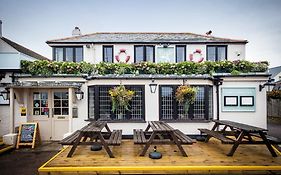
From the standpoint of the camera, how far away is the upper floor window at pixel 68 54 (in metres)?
11.5

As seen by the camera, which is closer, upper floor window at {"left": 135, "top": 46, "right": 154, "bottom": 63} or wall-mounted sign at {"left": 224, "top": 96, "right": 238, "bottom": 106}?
wall-mounted sign at {"left": 224, "top": 96, "right": 238, "bottom": 106}

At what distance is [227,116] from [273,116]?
33.5 feet

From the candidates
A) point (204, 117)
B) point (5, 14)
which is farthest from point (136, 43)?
point (5, 14)

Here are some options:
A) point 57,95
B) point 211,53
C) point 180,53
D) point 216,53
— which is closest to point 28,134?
point 57,95

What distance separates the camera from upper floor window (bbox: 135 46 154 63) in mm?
11562

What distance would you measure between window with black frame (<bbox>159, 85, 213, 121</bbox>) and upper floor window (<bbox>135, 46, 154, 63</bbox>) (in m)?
2.78

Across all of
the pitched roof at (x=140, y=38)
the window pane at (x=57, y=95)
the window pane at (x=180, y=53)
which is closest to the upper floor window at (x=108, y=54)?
the pitched roof at (x=140, y=38)

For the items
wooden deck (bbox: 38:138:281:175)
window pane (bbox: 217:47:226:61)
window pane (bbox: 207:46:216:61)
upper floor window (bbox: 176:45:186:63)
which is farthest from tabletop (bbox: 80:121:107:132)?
window pane (bbox: 217:47:226:61)

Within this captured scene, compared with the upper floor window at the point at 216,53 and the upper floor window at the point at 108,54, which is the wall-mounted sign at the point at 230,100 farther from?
the upper floor window at the point at 108,54

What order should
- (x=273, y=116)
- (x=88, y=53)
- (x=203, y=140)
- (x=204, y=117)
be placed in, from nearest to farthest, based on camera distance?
(x=203, y=140) < (x=204, y=117) < (x=88, y=53) < (x=273, y=116)

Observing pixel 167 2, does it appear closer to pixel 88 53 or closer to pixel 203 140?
pixel 88 53

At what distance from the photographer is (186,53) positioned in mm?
11562

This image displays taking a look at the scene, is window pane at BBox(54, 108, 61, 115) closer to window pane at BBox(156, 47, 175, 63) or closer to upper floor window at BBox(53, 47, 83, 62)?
upper floor window at BBox(53, 47, 83, 62)

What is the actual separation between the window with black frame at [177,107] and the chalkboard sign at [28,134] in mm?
6228
